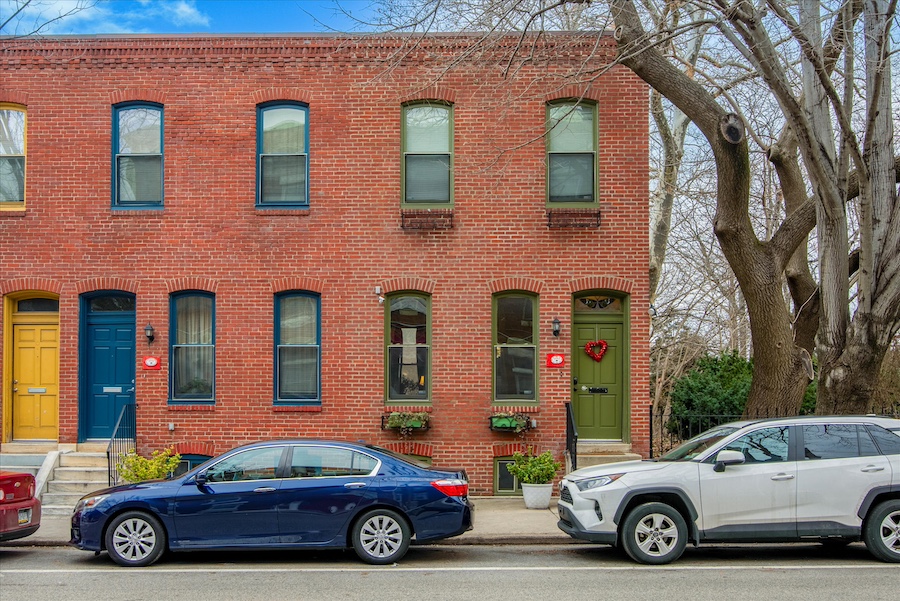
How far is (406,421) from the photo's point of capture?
49.9 feet

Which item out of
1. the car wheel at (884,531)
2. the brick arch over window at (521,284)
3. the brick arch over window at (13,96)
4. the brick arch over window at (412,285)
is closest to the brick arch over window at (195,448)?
the brick arch over window at (412,285)

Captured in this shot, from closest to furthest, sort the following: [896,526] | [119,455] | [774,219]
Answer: [896,526], [119,455], [774,219]

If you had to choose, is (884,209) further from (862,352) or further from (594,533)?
(594,533)

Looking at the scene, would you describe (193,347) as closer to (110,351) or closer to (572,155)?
(110,351)

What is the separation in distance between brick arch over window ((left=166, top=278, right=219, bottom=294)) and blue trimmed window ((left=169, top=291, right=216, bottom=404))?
19 cm

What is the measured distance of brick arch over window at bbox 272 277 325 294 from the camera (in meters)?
15.6

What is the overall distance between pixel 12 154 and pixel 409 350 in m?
7.54

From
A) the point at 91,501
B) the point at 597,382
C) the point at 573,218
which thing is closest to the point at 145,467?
the point at 91,501

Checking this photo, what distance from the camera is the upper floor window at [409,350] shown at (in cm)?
1568

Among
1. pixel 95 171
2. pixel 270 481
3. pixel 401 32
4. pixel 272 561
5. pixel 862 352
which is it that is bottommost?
pixel 272 561

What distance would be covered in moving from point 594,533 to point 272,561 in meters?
3.67

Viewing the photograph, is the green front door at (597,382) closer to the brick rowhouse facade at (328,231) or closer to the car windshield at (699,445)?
the brick rowhouse facade at (328,231)

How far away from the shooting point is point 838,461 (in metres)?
10.5

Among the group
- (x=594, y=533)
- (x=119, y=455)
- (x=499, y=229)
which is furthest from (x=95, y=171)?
(x=594, y=533)
